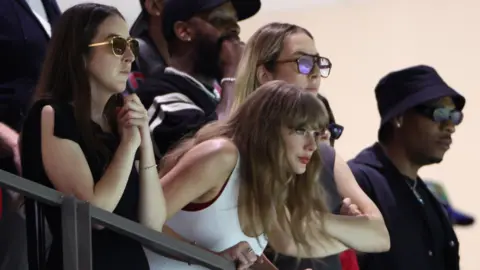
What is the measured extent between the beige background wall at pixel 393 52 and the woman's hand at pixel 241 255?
128 inches

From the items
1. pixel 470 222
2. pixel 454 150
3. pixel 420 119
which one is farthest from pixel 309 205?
pixel 454 150

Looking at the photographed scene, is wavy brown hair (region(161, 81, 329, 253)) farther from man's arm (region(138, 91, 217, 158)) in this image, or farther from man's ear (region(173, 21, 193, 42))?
man's ear (region(173, 21, 193, 42))

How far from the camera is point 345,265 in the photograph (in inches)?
141

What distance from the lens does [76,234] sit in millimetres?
2543

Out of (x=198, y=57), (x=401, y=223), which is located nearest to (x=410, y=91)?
(x=401, y=223)

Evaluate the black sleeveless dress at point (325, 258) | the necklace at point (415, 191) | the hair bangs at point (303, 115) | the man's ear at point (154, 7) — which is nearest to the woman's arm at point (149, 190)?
the hair bangs at point (303, 115)

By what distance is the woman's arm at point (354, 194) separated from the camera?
3.32m

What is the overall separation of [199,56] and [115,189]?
111 cm

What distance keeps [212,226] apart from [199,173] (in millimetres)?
139

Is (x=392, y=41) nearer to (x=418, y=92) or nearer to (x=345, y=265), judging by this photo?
(x=418, y=92)

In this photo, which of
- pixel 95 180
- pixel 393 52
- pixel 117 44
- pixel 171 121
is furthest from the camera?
pixel 393 52

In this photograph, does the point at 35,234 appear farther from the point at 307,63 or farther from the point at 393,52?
the point at 393,52

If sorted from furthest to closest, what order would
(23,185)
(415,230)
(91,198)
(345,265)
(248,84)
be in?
(415,230)
(345,265)
(248,84)
(91,198)
(23,185)

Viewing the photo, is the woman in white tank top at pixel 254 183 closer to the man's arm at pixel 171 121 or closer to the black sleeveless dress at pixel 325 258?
the black sleeveless dress at pixel 325 258
